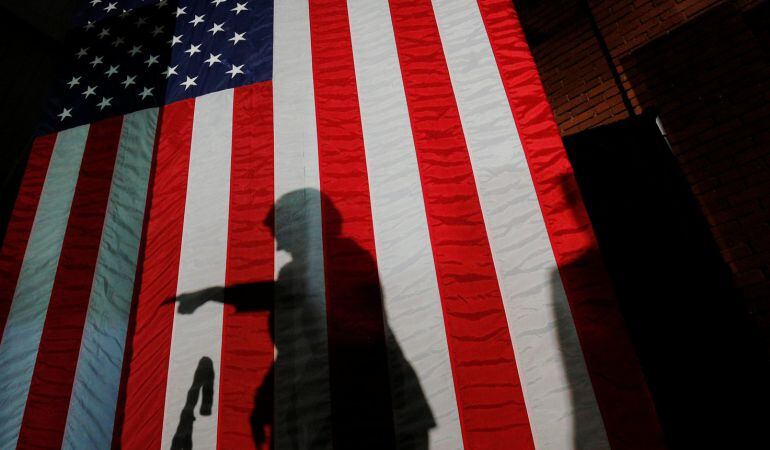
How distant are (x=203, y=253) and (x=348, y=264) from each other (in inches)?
32.1

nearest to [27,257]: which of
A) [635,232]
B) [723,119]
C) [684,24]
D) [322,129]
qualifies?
[322,129]

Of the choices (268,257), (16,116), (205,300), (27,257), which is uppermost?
(16,116)

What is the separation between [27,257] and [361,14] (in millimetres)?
2581

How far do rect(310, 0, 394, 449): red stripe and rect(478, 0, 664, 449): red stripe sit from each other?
2.74 feet

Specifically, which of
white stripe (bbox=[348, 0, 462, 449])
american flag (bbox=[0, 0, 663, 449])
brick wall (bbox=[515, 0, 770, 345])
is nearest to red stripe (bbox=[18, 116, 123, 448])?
american flag (bbox=[0, 0, 663, 449])

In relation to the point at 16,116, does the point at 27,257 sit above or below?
below

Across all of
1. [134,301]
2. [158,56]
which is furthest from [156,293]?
[158,56]

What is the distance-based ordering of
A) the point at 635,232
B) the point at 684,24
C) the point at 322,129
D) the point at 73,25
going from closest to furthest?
the point at 635,232 → the point at 322,129 → the point at 684,24 → the point at 73,25

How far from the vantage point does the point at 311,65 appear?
269 cm

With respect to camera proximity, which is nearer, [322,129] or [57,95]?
[322,129]

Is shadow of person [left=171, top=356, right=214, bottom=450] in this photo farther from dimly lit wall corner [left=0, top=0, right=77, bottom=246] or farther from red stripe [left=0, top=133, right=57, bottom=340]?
dimly lit wall corner [left=0, top=0, right=77, bottom=246]

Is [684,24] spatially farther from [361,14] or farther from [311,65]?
[311,65]

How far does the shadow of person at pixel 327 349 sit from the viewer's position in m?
1.78

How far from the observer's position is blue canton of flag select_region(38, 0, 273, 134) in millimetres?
2930
